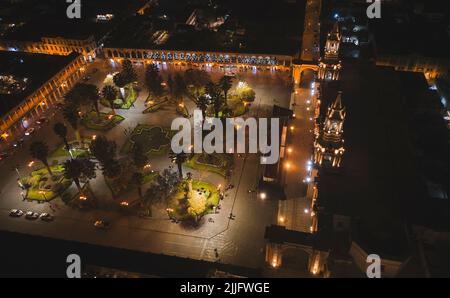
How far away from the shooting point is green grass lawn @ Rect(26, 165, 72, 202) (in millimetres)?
94125

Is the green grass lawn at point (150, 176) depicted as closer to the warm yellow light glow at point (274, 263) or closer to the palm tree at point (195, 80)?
the palm tree at point (195, 80)

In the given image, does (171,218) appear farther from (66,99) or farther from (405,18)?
(405,18)

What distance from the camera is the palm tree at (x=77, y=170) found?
85.2 m

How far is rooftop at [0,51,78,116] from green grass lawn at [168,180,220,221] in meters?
68.0

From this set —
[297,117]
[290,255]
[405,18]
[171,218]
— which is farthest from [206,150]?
[405,18]

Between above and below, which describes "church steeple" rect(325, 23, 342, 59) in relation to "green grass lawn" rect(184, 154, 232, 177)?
above

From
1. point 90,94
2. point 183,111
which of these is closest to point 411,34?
point 183,111

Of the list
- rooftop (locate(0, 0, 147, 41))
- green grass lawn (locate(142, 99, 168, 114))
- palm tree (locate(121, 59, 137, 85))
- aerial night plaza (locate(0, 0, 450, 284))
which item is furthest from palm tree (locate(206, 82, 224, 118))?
rooftop (locate(0, 0, 147, 41))

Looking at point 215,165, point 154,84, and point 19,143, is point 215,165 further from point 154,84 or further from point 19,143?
point 19,143

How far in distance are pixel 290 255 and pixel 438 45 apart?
11002 cm

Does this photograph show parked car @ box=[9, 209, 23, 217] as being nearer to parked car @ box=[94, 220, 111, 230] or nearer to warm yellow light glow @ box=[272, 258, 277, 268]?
parked car @ box=[94, 220, 111, 230]

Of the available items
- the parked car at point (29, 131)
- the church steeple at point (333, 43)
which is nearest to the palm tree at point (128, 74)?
the parked car at point (29, 131)

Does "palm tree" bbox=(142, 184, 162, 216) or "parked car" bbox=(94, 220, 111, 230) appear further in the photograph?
"palm tree" bbox=(142, 184, 162, 216)

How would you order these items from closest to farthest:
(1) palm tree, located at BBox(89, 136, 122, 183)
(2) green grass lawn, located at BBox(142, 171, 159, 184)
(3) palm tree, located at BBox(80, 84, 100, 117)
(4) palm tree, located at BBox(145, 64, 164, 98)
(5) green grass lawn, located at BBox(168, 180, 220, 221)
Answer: (1) palm tree, located at BBox(89, 136, 122, 183) < (5) green grass lawn, located at BBox(168, 180, 220, 221) < (2) green grass lawn, located at BBox(142, 171, 159, 184) < (3) palm tree, located at BBox(80, 84, 100, 117) < (4) palm tree, located at BBox(145, 64, 164, 98)
